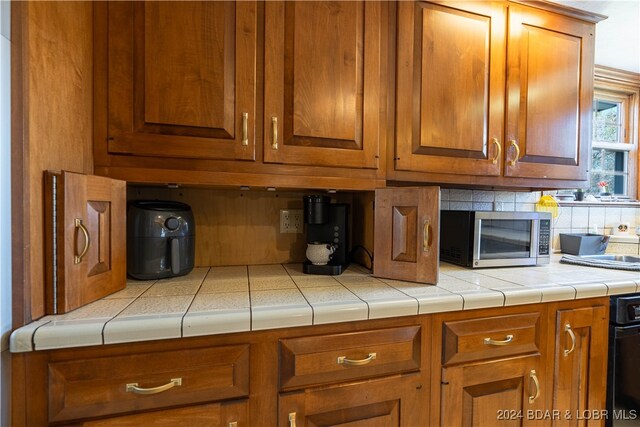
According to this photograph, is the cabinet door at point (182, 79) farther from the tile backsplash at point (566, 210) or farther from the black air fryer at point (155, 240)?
the tile backsplash at point (566, 210)

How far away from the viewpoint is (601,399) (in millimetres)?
1073

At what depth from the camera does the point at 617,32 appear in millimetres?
1608

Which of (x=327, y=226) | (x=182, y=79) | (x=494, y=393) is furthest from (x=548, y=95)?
(x=182, y=79)


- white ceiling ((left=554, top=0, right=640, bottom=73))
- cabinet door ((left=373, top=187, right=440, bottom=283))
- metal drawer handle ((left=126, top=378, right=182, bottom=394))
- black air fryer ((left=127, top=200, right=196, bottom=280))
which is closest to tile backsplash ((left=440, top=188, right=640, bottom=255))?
cabinet door ((left=373, top=187, right=440, bottom=283))

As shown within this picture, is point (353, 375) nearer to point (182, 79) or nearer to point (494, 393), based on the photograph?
point (494, 393)

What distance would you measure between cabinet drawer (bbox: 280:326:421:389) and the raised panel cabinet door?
65 centimetres

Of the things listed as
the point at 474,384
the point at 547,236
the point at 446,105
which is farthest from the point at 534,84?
the point at 474,384

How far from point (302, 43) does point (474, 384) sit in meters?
1.31

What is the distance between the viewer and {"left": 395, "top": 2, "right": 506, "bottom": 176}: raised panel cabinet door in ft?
3.66

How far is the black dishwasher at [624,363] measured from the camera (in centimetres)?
107

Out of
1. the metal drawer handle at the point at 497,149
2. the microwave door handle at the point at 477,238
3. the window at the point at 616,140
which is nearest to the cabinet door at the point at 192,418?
the microwave door handle at the point at 477,238

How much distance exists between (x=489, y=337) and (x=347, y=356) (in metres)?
0.51

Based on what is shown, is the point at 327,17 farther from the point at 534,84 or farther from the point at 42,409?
the point at 42,409

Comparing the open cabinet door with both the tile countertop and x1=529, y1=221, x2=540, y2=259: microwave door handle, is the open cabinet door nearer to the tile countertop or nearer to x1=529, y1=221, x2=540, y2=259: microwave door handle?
the tile countertop
